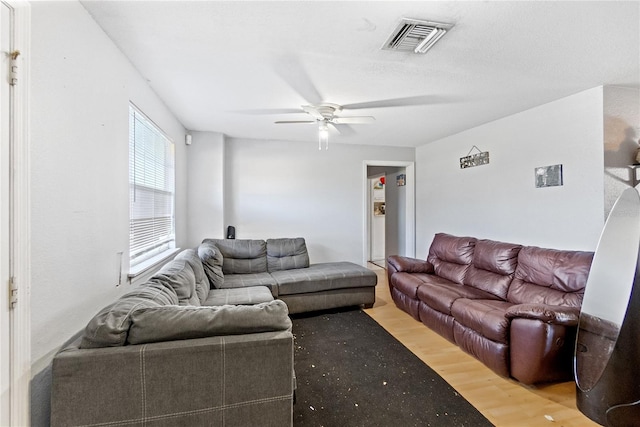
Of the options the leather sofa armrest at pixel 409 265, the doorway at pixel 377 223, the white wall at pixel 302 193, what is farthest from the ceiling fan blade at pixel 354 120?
the doorway at pixel 377 223

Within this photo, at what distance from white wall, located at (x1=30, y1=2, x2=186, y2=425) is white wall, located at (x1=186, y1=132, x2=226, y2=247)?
2.07 metres

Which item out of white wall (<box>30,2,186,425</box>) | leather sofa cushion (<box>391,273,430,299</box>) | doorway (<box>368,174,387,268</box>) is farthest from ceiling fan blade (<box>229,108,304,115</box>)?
doorway (<box>368,174,387,268</box>)

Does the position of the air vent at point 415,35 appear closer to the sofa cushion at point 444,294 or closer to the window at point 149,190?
the window at point 149,190

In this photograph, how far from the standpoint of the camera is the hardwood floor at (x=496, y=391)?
72.1 inches

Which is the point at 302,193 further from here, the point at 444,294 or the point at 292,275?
the point at 444,294

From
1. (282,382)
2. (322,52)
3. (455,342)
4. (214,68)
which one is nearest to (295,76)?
(322,52)

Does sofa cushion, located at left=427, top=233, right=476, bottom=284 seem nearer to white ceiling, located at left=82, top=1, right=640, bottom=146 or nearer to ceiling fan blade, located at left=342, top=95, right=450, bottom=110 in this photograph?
white ceiling, located at left=82, top=1, right=640, bottom=146

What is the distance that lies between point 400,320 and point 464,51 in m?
2.81

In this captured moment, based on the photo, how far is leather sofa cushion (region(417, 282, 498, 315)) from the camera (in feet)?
9.36

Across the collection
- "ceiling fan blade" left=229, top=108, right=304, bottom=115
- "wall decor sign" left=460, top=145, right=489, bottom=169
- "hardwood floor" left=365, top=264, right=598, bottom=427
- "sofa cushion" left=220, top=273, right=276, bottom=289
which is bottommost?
"hardwood floor" left=365, top=264, right=598, bottom=427

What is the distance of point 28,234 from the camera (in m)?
1.12

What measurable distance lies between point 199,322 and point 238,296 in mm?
1646

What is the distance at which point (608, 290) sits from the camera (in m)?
1.99

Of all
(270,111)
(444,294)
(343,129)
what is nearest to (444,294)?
(444,294)
